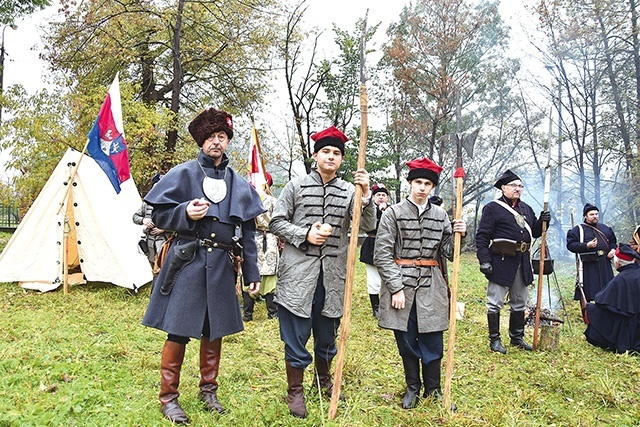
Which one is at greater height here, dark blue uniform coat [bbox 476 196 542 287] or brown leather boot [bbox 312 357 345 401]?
dark blue uniform coat [bbox 476 196 542 287]

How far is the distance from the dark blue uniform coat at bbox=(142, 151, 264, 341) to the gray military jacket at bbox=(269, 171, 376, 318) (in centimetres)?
23

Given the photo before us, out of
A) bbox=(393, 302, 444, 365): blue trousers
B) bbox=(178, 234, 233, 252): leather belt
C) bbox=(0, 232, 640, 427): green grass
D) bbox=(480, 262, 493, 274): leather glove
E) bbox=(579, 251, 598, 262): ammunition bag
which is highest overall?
bbox=(178, 234, 233, 252): leather belt

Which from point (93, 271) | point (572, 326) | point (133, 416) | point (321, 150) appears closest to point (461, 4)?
point (572, 326)

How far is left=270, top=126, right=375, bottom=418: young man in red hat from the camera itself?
3.01 metres

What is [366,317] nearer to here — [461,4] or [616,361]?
[616,361]

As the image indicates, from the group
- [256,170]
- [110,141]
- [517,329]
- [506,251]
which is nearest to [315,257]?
[506,251]

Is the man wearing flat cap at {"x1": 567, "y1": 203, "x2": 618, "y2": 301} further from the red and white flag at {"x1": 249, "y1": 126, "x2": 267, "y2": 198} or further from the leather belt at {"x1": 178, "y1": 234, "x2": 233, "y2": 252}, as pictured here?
the leather belt at {"x1": 178, "y1": 234, "x2": 233, "y2": 252}

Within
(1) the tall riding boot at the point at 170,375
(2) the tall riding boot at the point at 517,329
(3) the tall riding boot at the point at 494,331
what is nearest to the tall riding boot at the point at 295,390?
(1) the tall riding boot at the point at 170,375

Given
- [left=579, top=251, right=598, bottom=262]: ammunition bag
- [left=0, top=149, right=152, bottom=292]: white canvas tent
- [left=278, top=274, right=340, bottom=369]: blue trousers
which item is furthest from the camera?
[left=0, top=149, right=152, bottom=292]: white canvas tent

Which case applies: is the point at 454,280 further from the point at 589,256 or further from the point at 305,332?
the point at 589,256

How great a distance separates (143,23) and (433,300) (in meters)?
11.6

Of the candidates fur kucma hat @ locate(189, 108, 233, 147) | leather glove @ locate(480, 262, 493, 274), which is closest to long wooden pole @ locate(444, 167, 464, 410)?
fur kucma hat @ locate(189, 108, 233, 147)

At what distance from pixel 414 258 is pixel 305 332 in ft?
2.98

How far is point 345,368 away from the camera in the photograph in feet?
12.7
